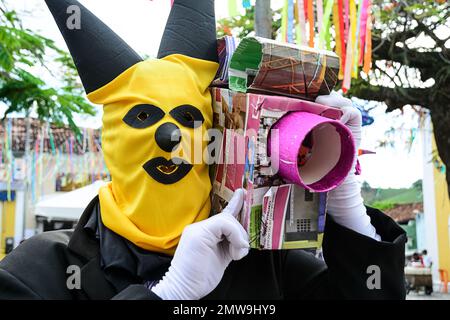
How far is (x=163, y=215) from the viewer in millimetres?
1503

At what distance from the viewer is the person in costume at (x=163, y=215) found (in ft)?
4.70

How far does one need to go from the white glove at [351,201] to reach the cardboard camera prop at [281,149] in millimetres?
150

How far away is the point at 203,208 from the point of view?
5.10 feet

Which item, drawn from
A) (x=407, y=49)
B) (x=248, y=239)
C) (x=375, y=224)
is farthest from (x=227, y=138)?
(x=407, y=49)

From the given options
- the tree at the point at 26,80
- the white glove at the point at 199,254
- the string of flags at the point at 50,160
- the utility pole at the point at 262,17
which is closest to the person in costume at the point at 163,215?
the white glove at the point at 199,254

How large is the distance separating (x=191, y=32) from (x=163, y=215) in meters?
0.57

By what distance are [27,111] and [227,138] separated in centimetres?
503

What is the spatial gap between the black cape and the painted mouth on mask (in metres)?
0.21

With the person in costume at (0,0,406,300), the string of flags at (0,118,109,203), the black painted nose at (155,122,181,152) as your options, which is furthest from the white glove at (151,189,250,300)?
the string of flags at (0,118,109,203)

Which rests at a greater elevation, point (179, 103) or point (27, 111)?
point (27, 111)

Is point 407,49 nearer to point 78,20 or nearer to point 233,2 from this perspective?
point 233,2

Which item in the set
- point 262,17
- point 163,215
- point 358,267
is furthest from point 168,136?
point 262,17

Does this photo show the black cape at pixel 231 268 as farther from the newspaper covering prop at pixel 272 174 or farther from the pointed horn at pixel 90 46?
Result: the pointed horn at pixel 90 46

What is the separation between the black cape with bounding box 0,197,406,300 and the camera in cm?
149
